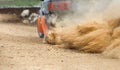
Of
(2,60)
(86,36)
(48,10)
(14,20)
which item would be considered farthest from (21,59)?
(14,20)

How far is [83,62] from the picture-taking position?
8836mm

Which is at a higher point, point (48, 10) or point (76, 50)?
point (48, 10)

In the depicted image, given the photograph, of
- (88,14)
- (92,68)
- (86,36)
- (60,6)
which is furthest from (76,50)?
(92,68)

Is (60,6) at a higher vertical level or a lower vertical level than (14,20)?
higher

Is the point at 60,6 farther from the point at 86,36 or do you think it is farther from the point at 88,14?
the point at 86,36

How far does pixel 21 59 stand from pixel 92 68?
1550 millimetres

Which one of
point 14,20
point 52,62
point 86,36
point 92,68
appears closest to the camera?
point 92,68

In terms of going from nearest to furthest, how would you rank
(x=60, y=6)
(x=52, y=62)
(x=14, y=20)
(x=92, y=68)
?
(x=92, y=68) < (x=52, y=62) < (x=60, y=6) < (x=14, y=20)

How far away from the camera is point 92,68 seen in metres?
8.08

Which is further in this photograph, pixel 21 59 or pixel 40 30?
pixel 40 30

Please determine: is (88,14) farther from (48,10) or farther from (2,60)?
(2,60)

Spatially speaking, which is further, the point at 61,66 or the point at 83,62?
the point at 83,62

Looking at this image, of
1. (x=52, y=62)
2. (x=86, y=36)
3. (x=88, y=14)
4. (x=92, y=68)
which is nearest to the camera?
(x=92, y=68)

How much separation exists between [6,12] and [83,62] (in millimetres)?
17251
